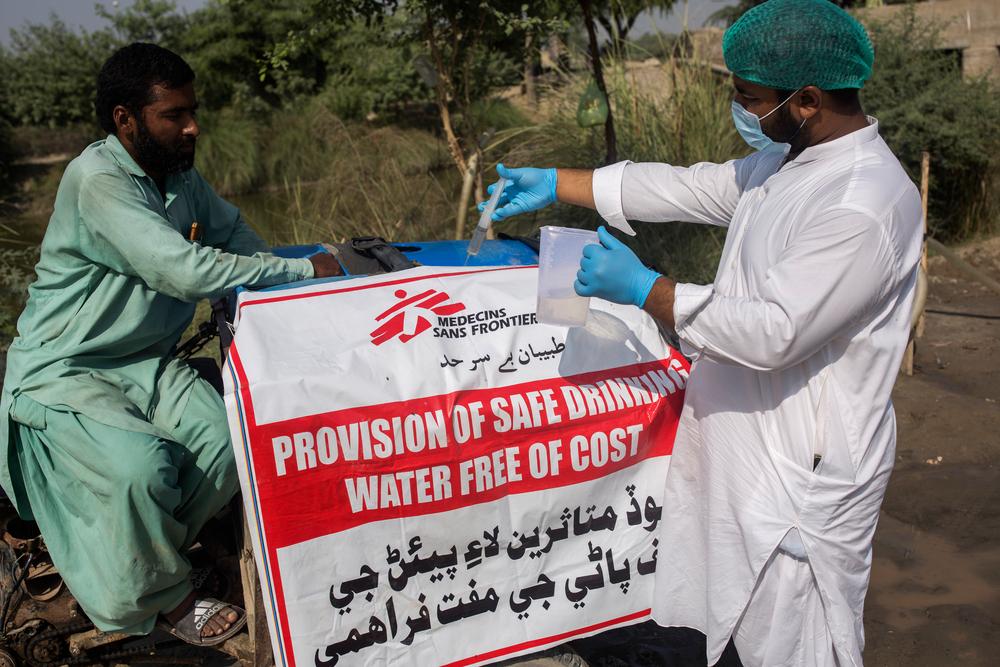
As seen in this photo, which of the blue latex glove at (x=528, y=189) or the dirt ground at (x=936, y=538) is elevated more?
the blue latex glove at (x=528, y=189)

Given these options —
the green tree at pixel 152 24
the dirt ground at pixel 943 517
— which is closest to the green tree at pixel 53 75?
the green tree at pixel 152 24

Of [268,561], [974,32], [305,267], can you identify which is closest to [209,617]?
[268,561]

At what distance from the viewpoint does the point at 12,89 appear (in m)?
22.1

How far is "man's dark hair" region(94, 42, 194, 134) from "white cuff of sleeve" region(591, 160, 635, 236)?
3.96 ft

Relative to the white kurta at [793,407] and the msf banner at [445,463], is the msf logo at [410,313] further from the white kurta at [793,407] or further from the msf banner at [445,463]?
the white kurta at [793,407]

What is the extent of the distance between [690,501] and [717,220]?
2.63 feet

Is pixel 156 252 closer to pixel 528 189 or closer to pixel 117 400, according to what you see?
pixel 117 400

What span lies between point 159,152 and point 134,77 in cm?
20

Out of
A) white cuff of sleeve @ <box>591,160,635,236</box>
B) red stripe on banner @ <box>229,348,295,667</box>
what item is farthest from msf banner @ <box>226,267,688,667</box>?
white cuff of sleeve @ <box>591,160,635,236</box>

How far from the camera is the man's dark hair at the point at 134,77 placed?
2.36 metres

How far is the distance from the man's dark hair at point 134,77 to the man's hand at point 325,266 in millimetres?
611

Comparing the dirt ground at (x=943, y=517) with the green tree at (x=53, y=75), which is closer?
the dirt ground at (x=943, y=517)

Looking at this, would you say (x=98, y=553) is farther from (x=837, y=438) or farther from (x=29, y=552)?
(x=837, y=438)

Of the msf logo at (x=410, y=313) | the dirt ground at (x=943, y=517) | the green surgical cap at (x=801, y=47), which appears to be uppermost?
the green surgical cap at (x=801, y=47)
